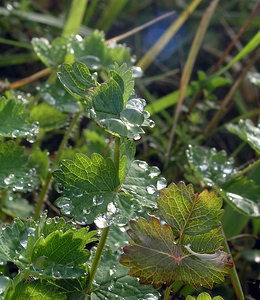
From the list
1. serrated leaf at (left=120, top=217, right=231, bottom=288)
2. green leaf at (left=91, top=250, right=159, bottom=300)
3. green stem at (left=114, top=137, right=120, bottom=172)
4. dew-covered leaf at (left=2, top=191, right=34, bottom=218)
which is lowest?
dew-covered leaf at (left=2, top=191, right=34, bottom=218)

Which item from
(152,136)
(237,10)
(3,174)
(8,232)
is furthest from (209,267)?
(237,10)

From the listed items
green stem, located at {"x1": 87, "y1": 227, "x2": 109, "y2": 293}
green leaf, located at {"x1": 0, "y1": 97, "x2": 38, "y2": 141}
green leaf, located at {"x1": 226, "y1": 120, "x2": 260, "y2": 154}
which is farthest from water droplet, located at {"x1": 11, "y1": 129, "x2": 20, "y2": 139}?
green leaf, located at {"x1": 226, "y1": 120, "x2": 260, "y2": 154}

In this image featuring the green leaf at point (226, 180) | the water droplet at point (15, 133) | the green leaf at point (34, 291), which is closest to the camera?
the green leaf at point (34, 291)

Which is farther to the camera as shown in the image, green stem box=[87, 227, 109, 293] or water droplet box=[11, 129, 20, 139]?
water droplet box=[11, 129, 20, 139]

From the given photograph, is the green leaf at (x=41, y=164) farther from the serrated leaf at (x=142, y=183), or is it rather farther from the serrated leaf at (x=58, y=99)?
the serrated leaf at (x=142, y=183)

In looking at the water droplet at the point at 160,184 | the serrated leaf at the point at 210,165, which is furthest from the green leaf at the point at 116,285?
the serrated leaf at the point at 210,165

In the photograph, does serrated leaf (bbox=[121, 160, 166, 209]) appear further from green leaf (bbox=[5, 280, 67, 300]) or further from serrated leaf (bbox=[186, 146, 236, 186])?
serrated leaf (bbox=[186, 146, 236, 186])

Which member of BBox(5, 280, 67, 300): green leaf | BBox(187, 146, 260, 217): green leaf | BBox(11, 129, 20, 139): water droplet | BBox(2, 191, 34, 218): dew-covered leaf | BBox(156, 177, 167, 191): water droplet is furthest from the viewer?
BBox(2, 191, 34, 218): dew-covered leaf
